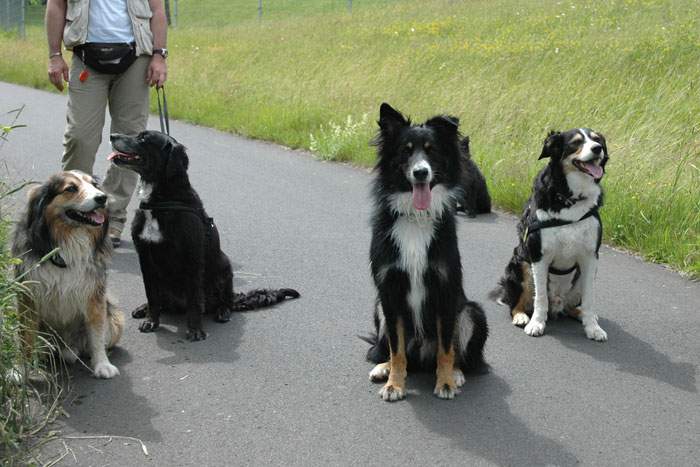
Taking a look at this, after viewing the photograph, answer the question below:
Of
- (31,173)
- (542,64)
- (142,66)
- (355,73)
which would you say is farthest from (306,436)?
(355,73)

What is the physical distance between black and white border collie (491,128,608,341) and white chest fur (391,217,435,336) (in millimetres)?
1312

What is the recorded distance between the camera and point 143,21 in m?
7.05

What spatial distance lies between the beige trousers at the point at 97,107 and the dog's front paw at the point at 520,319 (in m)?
3.60

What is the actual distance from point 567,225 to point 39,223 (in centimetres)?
345

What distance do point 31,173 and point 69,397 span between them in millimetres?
6343

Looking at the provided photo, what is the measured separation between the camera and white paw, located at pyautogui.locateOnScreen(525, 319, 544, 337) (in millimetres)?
5609

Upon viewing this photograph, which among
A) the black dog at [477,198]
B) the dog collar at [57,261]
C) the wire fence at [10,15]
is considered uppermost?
the dog collar at [57,261]

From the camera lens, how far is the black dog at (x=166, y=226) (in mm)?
5539

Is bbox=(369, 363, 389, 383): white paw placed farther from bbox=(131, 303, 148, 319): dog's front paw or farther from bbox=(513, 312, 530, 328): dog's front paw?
bbox=(131, 303, 148, 319): dog's front paw

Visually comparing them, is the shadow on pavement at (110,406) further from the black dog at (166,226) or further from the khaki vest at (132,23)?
the khaki vest at (132,23)

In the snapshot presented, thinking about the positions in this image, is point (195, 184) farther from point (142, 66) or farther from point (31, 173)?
point (142, 66)

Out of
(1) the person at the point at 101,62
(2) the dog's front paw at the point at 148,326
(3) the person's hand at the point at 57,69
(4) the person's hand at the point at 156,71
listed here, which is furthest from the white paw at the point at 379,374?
(3) the person's hand at the point at 57,69

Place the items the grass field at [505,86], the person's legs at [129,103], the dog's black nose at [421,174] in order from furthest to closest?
the grass field at [505,86] < the person's legs at [129,103] < the dog's black nose at [421,174]

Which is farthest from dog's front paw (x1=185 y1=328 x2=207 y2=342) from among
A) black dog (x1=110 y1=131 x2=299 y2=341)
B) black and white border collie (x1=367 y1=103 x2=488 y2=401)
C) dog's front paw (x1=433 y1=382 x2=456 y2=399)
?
dog's front paw (x1=433 y1=382 x2=456 y2=399)
